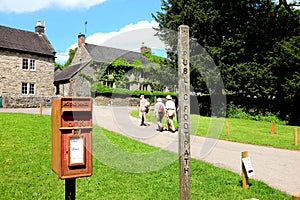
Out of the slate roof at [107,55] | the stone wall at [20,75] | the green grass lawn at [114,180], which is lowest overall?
the green grass lawn at [114,180]

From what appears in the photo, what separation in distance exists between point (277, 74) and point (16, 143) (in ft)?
76.7

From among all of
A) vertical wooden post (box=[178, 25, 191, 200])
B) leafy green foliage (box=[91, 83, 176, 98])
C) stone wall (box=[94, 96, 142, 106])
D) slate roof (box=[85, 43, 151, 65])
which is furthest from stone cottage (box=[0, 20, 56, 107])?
vertical wooden post (box=[178, 25, 191, 200])

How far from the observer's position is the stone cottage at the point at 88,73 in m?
42.6

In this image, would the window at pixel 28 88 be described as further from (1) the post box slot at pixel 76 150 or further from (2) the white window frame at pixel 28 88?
(1) the post box slot at pixel 76 150

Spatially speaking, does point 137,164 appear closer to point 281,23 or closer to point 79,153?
point 79,153

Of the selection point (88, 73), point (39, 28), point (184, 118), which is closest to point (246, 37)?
point (88, 73)

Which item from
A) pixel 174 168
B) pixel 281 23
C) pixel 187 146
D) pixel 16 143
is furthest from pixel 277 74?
pixel 187 146

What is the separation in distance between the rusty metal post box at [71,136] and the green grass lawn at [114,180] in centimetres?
221

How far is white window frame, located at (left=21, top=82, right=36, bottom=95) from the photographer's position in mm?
36025

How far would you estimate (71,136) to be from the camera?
3.32 m

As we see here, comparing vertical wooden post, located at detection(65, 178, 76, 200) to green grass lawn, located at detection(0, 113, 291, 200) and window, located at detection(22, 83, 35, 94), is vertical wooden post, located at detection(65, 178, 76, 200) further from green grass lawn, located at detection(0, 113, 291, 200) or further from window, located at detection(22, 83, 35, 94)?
window, located at detection(22, 83, 35, 94)

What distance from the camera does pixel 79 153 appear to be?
134 inches

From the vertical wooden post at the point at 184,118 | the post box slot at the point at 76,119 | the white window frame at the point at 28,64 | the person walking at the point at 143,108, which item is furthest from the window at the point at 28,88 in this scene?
the vertical wooden post at the point at 184,118

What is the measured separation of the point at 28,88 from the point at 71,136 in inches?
1424
